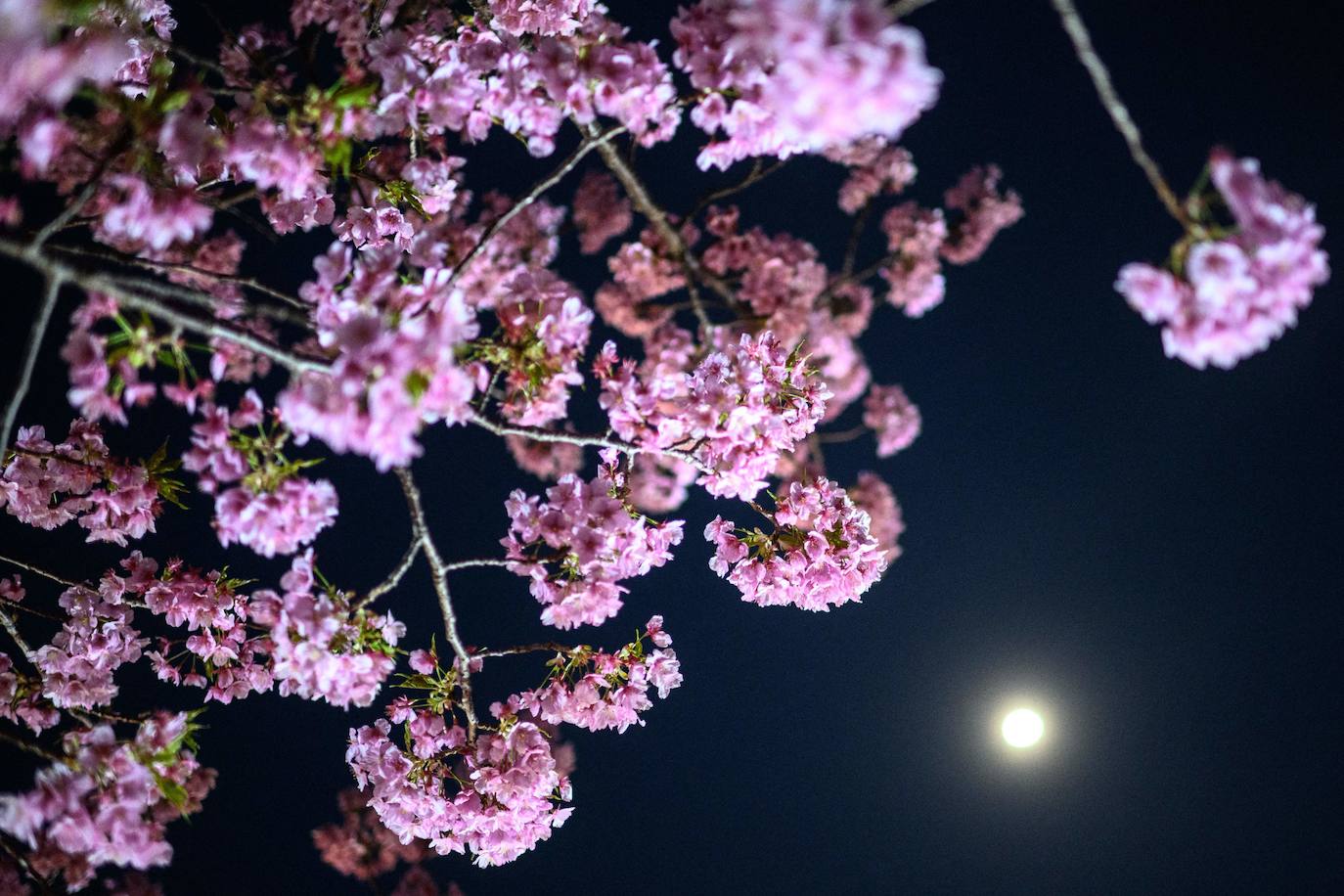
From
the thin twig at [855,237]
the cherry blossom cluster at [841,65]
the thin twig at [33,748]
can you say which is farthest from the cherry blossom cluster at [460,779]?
the thin twig at [855,237]

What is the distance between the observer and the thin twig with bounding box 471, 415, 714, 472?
151cm

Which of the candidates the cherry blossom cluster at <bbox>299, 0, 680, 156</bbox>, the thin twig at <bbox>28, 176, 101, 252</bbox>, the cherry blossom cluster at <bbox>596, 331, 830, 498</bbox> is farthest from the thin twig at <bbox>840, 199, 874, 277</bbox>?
the thin twig at <bbox>28, 176, 101, 252</bbox>

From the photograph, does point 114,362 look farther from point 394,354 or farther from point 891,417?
point 891,417

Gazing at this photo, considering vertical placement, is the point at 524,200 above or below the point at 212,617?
above

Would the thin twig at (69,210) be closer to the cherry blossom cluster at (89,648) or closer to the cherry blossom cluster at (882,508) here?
the cherry blossom cluster at (89,648)

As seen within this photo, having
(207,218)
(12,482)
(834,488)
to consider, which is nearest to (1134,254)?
(834,488)

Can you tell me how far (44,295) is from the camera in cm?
112

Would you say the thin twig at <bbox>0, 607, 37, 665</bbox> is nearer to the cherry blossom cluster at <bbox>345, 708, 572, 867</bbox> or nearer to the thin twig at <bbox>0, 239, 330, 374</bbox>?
the cherry blossom cluster at <bbox>345, 708, 572, 867</bbox>

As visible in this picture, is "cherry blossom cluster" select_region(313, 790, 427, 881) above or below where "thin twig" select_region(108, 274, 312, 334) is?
below

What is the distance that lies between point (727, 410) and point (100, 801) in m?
1.32

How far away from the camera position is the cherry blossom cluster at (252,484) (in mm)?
1226

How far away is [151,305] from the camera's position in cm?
108

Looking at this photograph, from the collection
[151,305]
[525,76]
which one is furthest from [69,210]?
[525,76]

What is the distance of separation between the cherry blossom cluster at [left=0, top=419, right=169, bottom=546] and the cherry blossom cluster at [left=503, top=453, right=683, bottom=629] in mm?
901
